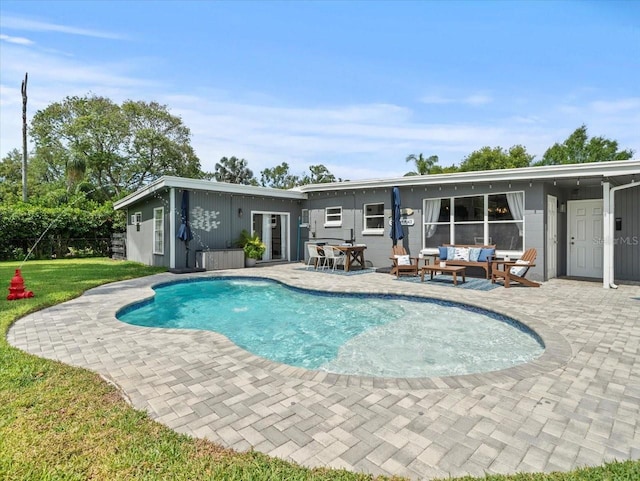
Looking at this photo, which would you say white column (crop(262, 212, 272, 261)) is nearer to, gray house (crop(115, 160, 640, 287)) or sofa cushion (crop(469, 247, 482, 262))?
gray house (crop(115, 160, 640, 287))

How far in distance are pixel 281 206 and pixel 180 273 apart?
5.01 meters

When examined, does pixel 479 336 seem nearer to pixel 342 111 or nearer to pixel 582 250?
pixel 582 250

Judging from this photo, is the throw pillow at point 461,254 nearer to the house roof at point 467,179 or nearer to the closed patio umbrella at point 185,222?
the house roof at point 467,179

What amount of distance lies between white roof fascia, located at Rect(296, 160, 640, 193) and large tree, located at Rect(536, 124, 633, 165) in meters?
28.7

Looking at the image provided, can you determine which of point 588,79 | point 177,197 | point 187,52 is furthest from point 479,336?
point 588,79

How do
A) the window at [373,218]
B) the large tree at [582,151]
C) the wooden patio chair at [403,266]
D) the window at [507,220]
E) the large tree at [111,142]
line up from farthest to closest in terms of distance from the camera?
the large tree at [582,151] < the large tree at [111,142] < the window at [373,218] < the wooden patio chair at [403,266] < the window at [507,220]

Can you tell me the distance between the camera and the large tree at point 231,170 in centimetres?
4162

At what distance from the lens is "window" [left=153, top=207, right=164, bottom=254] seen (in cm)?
1203

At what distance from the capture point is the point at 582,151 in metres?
31.6

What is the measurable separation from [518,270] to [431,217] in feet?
10.6

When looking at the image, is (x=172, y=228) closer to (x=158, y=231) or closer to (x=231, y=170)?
(x=158, y=231)

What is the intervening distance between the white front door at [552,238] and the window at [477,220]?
26.2 inches

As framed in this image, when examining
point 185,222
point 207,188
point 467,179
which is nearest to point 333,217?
point 207,188

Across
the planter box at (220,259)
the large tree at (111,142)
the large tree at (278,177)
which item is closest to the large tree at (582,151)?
the large tree at (278,177)
